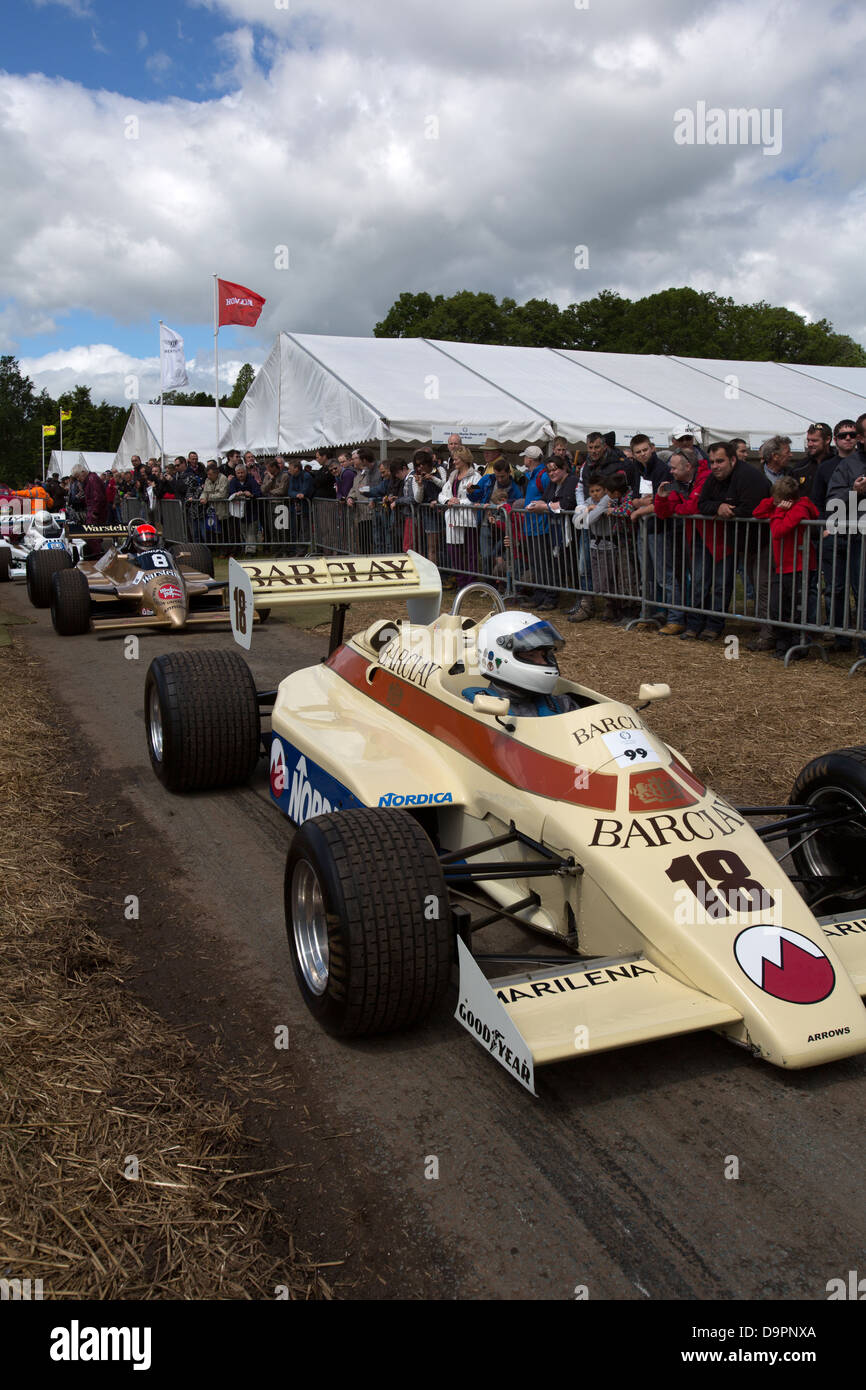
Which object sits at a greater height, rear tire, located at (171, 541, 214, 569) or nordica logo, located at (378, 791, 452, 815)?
rear tire, located at (171, 541, 214, 569)

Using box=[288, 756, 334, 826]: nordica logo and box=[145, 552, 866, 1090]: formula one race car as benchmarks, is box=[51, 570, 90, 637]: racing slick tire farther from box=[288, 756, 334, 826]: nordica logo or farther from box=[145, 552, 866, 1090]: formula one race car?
box=[288, 756, 334, 826]: nordica logo

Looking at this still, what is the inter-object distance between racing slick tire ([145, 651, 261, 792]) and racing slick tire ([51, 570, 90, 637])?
6.00 metres

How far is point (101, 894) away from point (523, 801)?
2.04 m

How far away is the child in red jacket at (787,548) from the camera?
8.73m

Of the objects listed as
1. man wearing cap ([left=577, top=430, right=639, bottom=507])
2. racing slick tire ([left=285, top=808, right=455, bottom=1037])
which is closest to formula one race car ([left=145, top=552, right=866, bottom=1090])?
racing slick tire ([left=285, top=808, right=455, bottom=1037])

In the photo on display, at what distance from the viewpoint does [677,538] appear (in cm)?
1020

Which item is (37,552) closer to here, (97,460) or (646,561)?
(646,561)

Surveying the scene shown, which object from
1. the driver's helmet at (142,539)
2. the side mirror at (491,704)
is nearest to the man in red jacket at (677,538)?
the driver's helmet at (142,539)

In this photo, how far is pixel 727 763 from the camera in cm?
646

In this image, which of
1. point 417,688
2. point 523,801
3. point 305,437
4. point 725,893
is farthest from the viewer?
point 305,437

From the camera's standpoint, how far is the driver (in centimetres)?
434

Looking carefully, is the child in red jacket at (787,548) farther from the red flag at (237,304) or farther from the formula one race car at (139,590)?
the red flag at (237,304)
